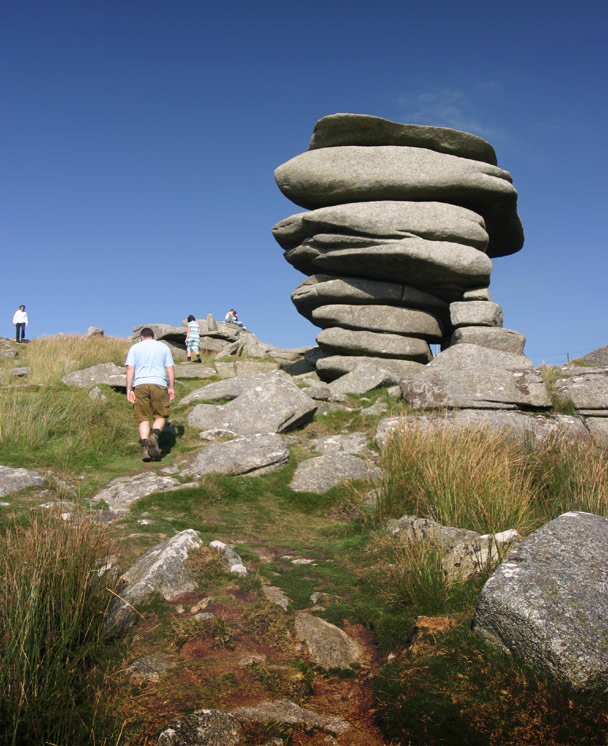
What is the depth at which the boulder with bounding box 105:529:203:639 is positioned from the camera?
399 centimetres

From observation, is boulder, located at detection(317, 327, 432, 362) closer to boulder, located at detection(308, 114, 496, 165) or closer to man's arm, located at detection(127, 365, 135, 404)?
boulder, located at detection(308, 114, 496, 165)

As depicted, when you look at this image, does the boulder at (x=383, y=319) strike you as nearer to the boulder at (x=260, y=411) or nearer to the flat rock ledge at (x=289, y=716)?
the boulder at (x=260, y=411)

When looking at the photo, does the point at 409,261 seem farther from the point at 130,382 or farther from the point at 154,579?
the point at 154,579

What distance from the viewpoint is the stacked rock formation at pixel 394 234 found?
1585 centimetres

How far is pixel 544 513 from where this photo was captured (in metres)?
6.56

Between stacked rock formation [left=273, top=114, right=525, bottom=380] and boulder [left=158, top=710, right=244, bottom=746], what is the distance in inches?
511

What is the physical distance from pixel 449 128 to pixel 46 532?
15980 millimetres

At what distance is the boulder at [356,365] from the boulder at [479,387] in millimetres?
3398

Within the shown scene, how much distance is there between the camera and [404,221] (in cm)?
1590

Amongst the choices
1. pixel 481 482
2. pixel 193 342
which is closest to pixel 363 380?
pixel 481 482

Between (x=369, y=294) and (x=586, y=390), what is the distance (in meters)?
6.75

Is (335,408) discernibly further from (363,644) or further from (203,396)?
(363,644)

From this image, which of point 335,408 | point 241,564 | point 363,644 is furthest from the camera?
point 335,408

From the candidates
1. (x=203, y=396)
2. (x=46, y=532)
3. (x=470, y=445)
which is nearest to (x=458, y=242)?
(x=203, y=396)
